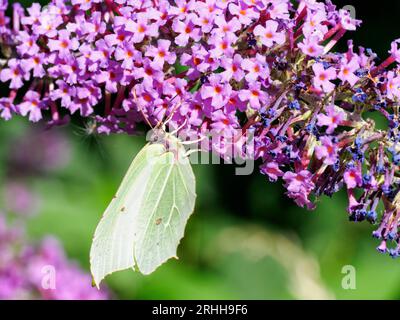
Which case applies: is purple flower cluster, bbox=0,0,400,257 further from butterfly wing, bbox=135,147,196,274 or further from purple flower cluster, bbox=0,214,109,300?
purple flower cluster, bbox=0,214,109,300

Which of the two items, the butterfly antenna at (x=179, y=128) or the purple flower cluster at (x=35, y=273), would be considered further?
the purple flower cluster at (x=35, y=273)

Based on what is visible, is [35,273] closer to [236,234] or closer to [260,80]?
[260,80]

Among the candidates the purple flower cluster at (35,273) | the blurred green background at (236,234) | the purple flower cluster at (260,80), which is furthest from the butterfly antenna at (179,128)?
the blurred green background at (236,234)

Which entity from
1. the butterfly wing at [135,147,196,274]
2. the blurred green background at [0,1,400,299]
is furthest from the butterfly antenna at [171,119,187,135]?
the blurred green background at [0,1,400,299]

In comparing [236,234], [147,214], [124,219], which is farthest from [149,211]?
[236,234]

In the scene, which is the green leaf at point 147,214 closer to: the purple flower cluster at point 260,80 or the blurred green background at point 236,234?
the purple flower cluster at point 260,80

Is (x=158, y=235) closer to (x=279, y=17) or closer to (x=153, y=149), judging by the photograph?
(x=153, y=149)
